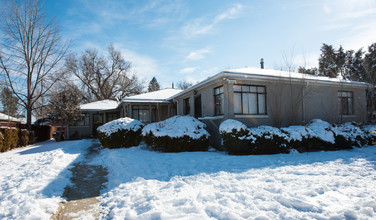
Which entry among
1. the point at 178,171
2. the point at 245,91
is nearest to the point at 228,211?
the point at 178,171

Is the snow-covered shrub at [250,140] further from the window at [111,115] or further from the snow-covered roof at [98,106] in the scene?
the window at [111,115]

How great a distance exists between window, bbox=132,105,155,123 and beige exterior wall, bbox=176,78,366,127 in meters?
6.68

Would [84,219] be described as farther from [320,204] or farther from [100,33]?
[100,33]

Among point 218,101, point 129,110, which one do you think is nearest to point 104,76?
point 129,110

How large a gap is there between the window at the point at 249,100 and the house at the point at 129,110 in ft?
22.0

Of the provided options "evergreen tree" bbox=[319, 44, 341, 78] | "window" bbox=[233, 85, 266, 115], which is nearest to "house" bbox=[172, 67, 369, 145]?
"window" bbox=[233, 85, 266, 115]

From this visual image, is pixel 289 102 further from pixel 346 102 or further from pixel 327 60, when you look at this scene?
pixel 327 60

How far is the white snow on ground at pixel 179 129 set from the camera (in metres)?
9.08

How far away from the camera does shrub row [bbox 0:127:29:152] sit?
11.3 m

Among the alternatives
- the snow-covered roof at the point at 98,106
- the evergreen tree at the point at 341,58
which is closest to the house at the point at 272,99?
the snow-covered roof at the point at 98,106

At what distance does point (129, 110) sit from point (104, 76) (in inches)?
864

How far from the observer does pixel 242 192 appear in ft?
12.1

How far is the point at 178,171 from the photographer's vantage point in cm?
571

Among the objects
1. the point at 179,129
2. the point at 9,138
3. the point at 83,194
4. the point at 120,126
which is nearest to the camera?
the point at 83,194
